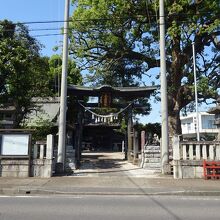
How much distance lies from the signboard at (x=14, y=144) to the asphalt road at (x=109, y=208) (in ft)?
18.8

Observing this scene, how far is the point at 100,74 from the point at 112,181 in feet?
45.8

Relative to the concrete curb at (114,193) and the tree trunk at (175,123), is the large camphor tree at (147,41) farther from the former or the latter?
the concrete curb at (114,193)

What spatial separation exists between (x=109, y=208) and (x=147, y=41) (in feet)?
63.8

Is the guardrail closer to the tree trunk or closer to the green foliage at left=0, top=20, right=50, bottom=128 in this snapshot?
the tree trunk

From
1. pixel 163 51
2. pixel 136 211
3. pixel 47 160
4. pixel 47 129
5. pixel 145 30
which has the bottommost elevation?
pixel 136 211

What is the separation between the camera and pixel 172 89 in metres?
25.4

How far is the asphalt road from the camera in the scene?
8.42 m

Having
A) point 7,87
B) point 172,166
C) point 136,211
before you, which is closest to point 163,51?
point 172,166

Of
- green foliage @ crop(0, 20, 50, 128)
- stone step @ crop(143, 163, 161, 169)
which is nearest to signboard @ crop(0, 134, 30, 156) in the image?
green foliage @ crop(0, 20, 50, 128)

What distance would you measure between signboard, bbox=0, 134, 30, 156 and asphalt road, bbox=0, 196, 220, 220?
5.74 m

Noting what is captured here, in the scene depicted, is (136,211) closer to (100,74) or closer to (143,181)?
(143,181)

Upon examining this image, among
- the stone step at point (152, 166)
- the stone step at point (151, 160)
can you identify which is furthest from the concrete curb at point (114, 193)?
the stone step at point (151, 160)

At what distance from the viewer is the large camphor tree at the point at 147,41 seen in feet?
79.2

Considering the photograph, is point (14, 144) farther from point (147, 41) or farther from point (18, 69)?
point (147, 41)
